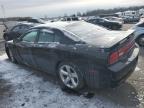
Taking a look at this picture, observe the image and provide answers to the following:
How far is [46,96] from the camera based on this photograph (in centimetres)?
493

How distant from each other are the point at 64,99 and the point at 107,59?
4.49 feet

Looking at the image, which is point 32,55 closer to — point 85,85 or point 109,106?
point 85,85

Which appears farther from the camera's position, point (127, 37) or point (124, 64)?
point (127, 37)

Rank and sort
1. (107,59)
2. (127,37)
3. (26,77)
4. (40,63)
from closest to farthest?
(107,59) < (127,37) < (40,63) < (26,77)

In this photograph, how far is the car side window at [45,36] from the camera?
5371 millimetres

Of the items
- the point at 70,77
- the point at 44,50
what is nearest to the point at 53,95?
the point at 70,77

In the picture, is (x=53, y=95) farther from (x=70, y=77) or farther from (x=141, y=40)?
(x=141, y=40)

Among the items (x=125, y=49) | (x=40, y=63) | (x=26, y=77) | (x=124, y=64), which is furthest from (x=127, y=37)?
(x=26, y=77)

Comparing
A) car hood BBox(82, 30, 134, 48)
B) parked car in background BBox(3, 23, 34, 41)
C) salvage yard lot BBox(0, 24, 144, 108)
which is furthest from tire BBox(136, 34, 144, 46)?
parked car in background BBox(3, 23, 34, 41)

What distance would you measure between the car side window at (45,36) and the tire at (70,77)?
0.77 m

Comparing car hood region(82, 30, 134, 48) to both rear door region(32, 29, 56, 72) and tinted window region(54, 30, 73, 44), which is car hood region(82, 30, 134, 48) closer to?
tinted window region(54, 30, 73, 44)

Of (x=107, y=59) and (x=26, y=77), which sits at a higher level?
(x=107, y=59)

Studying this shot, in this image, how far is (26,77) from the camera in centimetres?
620

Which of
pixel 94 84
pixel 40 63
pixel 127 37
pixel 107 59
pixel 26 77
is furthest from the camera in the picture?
pixel 26 77
